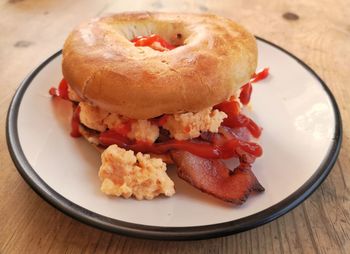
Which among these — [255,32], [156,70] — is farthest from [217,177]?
[255,32]

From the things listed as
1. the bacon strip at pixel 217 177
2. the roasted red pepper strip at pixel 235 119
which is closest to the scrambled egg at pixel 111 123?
the bacon strip at pixel 217 177

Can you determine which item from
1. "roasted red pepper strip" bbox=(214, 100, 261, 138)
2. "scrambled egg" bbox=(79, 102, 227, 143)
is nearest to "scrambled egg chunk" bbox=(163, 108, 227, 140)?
"scrambled egg" bbox=(79, 102, 227, 143)

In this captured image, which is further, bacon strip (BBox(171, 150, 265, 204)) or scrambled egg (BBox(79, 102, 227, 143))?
Answer: scrambled egg (BBox(79, 102, 227, 143))

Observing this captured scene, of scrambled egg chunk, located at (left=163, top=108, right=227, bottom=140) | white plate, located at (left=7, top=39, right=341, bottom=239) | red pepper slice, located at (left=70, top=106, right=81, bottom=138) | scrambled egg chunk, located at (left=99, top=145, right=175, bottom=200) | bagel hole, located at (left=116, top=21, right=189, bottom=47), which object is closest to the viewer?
white plate, located at (left=7, top=39, right=341, bottom=239)

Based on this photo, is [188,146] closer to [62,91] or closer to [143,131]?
[143,131]

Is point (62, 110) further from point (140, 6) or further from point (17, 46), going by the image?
point (140, 6)

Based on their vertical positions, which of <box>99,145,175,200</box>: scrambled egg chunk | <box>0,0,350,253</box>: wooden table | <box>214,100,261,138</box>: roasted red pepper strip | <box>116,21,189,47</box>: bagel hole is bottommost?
<box>0,0,350,253</box>: wooden table

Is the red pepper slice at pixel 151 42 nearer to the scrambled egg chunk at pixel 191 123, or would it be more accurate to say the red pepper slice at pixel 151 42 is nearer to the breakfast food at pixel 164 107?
the breakfast food at pixel 164 107

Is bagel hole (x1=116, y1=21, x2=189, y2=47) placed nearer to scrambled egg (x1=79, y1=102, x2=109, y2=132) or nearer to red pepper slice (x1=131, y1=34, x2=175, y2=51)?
red pepper slice (x1=131, y1=34, x2=175, y2=51)

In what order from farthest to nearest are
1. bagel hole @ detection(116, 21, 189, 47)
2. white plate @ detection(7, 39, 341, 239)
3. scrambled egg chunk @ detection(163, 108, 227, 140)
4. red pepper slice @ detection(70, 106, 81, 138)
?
1. bagel hole @ detection(116, 21, 189, 47)
2. red pepper slice @ detection(70, 106, 81, 138)
3. scrambled egg chunk @ detection(163, 108, 227, 140)
4. white plate @ detection(7, 39, 341, 239)

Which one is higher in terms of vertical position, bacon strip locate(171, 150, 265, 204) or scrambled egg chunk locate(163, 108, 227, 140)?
scrambled egg chunk locate(163, 108, 227, 140)
